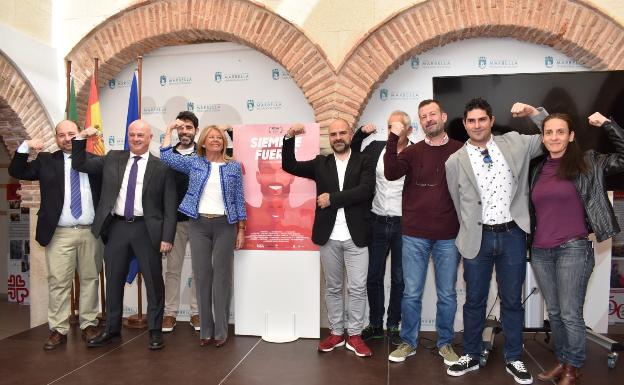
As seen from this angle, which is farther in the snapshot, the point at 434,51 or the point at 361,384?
the point at 434,51

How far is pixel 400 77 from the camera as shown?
469 centimetres

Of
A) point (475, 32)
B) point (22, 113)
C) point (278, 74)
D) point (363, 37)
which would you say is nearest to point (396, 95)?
point (363, 37)

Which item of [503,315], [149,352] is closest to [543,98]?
[503,315]

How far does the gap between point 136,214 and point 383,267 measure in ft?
6.44

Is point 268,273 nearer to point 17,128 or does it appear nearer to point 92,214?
point 92,214

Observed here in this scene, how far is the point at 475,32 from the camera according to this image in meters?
4.42

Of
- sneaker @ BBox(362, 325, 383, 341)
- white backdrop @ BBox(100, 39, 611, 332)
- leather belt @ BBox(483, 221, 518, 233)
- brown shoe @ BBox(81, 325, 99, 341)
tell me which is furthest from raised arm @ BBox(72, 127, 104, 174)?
leather belt @ BBox(483, 221, 518, 233)

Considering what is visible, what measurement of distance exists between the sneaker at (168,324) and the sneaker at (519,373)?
2.81 metres

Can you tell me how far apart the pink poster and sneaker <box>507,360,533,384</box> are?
165 cm

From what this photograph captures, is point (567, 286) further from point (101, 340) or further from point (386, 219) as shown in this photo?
point (101, 340)

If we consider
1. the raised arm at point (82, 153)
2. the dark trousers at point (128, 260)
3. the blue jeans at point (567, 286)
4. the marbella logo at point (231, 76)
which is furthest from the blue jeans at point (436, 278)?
the marbella logo at point (231, 76)

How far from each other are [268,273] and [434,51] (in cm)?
264

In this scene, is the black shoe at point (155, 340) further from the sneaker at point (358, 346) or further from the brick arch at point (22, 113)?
the brick arch at point (22, 113)

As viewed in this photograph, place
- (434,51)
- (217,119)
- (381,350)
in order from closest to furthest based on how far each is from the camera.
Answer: (381,350)
(434,51)
(217,119)
